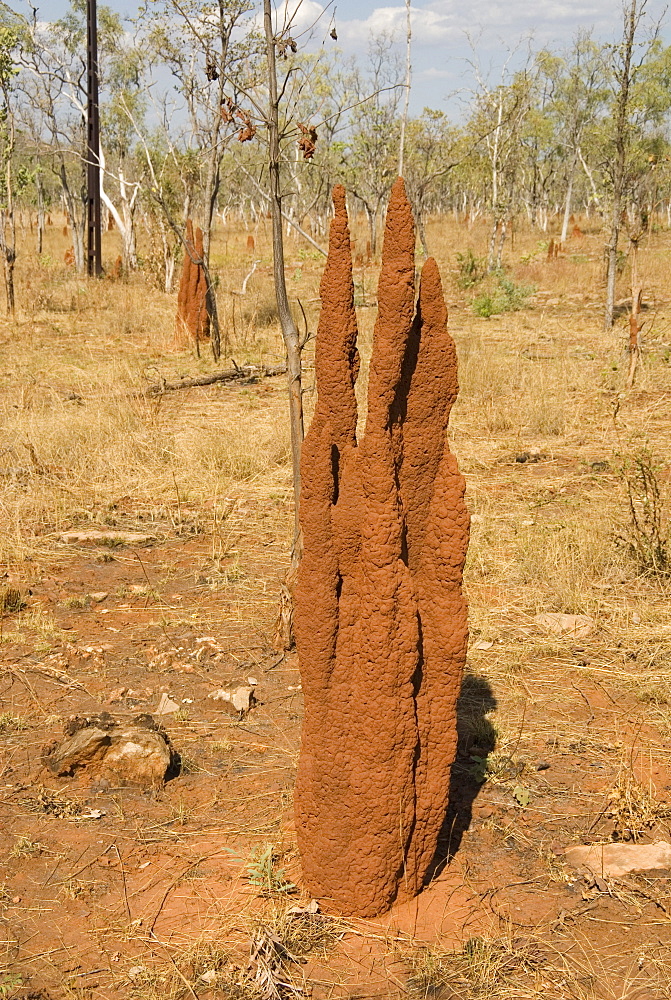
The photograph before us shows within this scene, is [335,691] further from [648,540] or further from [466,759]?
[648,540]

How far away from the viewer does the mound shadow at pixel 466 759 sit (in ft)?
10.6

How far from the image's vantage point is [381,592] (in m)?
2.76

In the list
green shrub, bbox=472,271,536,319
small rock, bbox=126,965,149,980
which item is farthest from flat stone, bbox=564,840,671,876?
green shrub, bbox=472,271,536,319

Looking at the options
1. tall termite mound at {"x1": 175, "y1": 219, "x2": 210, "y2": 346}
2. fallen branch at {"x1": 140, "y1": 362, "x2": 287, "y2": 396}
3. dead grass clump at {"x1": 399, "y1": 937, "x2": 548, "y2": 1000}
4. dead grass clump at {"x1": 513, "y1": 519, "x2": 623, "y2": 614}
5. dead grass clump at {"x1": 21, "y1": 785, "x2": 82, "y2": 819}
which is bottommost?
dead grass clump at {"x1": 21, "y1": 785, "x2": 82, "y2": 819}

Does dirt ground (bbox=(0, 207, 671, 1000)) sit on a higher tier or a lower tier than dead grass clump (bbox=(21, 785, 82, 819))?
higher

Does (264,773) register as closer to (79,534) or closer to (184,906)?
(184,906)

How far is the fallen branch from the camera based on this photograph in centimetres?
1054

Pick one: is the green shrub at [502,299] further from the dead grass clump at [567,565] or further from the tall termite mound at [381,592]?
the tall termite mound at [381,592]

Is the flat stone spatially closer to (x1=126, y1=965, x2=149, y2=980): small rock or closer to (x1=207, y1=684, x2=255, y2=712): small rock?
(x1=126, y1=965, x2=149, y2=980): small rock

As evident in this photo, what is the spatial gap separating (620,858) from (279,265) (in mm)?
3235

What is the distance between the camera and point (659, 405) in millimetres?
9656

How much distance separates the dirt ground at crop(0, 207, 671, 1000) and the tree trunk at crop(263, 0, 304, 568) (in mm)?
1132

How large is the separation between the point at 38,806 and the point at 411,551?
1.84 metres

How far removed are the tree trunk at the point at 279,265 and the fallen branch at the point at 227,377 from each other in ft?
18.5
